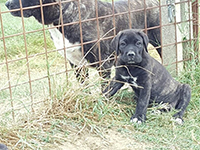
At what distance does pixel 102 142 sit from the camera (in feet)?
13.3

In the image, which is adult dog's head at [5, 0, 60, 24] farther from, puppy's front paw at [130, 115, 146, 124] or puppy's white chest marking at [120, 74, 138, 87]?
puppy's front paw at [130, 115, 146, 124]

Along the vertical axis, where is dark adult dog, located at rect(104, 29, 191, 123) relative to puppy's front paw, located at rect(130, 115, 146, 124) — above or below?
above

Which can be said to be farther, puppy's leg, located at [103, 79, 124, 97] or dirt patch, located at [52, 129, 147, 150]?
puppy's leg, located at [103, 79, 124, 97]

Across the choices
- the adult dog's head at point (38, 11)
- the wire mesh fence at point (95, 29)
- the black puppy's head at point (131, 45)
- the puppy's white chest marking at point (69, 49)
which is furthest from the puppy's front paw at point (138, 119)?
the adult dog's head at point (38, 11)

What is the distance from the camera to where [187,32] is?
5.84 m

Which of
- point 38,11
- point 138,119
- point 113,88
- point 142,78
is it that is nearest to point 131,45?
point 142,78

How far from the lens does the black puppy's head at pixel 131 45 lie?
14.8 ft

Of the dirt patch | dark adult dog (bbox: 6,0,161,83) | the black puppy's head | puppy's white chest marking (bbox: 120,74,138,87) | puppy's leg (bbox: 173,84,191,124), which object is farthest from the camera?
dark adult dog (bbox: 6,0,161,83)

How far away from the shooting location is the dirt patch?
3940mm

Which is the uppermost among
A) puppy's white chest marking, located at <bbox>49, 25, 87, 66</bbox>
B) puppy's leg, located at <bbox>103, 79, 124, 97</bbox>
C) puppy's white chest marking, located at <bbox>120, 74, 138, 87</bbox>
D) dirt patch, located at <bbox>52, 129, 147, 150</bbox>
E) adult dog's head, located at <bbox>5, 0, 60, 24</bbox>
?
adult dog's head, located at <bbox>5, 0, 60, 24</bbox>

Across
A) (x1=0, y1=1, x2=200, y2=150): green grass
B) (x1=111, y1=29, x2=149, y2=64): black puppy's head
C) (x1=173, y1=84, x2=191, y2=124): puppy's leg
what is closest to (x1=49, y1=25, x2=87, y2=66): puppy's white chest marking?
(x1=0, y1=1, x2=200, y2=150): green grass

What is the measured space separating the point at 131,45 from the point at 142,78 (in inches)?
14.8

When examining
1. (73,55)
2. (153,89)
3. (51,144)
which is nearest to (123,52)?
(153,89)

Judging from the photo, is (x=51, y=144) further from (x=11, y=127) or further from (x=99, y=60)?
(x=99, y=60)
